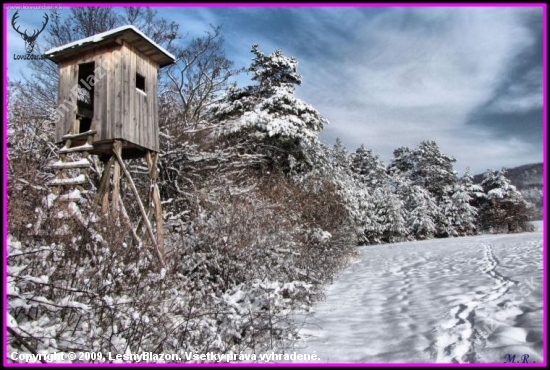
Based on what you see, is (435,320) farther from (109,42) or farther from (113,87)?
(109,42)

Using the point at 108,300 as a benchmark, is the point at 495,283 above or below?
below

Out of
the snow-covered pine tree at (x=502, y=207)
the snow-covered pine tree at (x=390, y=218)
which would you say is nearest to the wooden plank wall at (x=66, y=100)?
the snow-covered pine tree at (x=390, y=218)

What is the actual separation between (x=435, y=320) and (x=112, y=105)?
23.4 ft

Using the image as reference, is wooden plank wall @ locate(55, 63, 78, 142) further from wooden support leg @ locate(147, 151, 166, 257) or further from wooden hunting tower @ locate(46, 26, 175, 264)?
wooden support leg @ locate(147, 151, 166, 257)

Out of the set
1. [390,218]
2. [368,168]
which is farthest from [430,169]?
[390,218]

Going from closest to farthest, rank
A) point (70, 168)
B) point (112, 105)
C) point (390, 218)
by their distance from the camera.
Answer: point (70, 168), point (112, 105), point (390, 218)

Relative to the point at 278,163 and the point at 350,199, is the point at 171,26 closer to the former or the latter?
the point at 278,163

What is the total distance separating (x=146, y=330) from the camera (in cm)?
368

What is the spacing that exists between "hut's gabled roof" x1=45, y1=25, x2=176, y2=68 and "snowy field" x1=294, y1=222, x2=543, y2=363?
6700mm

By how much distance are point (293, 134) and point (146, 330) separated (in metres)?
12.1

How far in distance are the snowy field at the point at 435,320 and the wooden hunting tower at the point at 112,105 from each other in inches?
154

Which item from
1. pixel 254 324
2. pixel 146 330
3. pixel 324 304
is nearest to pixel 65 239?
pixel 146 330

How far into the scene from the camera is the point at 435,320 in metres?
4.79

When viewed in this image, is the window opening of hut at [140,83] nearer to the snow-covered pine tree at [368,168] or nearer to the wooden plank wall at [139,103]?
the wooden plank wall at [139,103]
